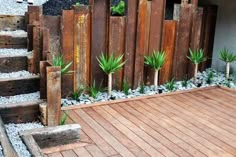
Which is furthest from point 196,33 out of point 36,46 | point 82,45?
point 36,46

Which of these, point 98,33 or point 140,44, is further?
point 140,44

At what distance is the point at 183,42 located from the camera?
15.0 feet

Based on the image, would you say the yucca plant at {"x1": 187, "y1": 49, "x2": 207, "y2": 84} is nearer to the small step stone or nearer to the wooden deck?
the wooden deck

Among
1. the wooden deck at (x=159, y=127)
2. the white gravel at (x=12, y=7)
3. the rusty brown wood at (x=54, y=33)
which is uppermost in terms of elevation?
the white gravel at (x=12, y=7)

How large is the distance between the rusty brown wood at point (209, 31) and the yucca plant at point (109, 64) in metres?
1.79

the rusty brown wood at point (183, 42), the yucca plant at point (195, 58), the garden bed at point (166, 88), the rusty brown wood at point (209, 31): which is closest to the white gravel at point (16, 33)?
the garden bed at point (166, 88)

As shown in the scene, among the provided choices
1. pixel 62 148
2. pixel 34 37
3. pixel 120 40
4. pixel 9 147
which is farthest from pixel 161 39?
pixel 9 147

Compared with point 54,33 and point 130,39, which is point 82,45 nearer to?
point 54,33

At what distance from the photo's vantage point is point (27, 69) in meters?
3.17

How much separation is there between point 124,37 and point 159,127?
1.42 m

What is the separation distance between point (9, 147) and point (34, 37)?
131 cm

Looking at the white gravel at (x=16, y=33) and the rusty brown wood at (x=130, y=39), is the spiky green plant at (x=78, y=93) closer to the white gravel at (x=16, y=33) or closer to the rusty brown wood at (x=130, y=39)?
the rusty brown wood at (x=130, y=39)

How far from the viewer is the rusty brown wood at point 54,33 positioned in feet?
12.1

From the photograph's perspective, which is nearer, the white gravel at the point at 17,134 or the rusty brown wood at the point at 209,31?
the white gravel at the point at 17,134
